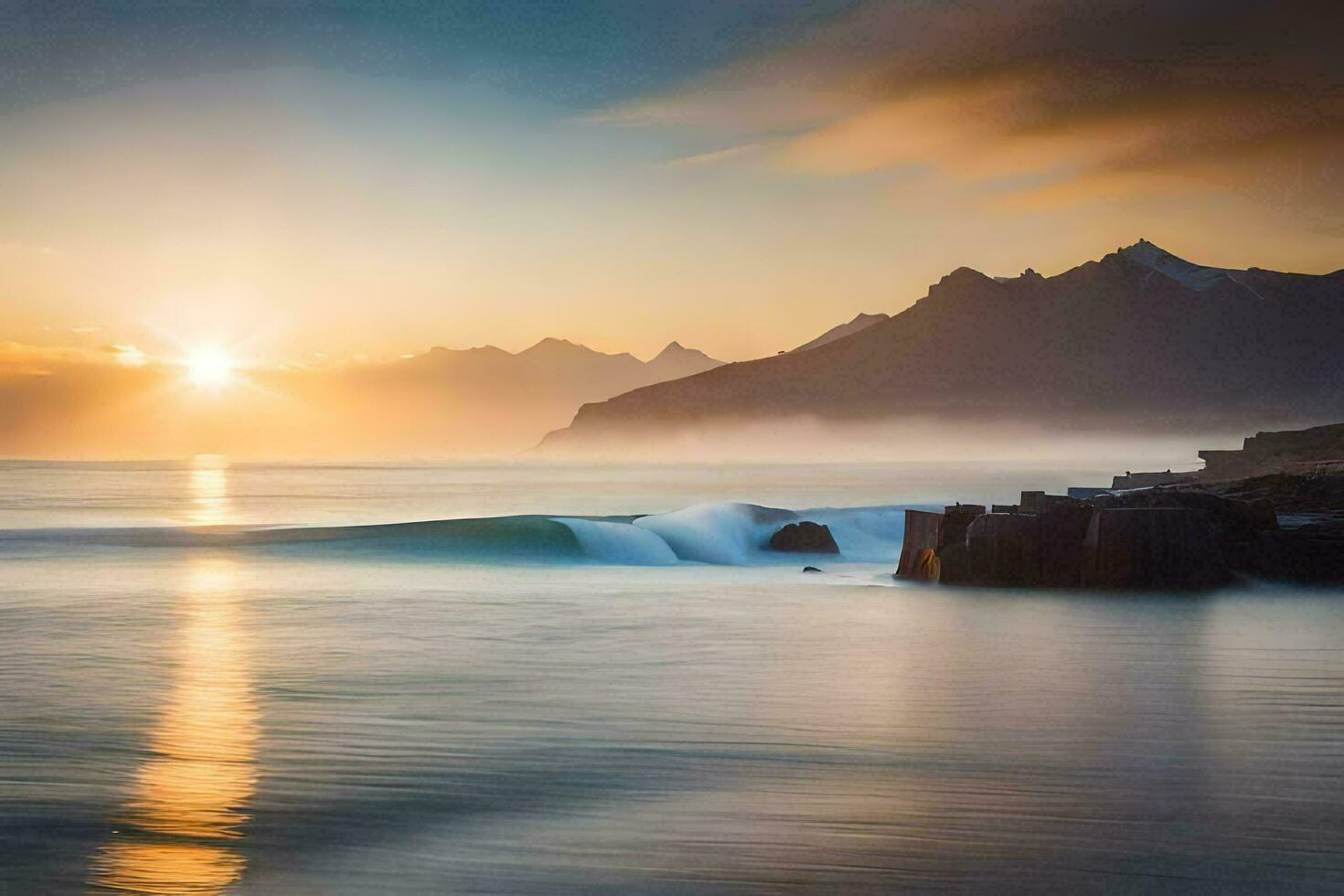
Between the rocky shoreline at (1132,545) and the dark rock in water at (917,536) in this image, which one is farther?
the dark rock in water at (917,536)

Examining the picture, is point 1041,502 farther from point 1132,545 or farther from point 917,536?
point 917,536

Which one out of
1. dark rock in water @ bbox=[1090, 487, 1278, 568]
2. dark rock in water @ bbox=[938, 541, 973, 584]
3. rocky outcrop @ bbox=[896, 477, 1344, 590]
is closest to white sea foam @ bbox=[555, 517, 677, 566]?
dark rock in water @ bbox=[938, 541, 973, 584]

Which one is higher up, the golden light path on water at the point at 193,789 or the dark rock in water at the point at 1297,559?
the dark rock in water at the point at 1297,559

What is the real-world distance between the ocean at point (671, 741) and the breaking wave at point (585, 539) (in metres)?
8.22

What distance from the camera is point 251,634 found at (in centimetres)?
1662

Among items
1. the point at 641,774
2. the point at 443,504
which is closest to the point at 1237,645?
the point at 641,774

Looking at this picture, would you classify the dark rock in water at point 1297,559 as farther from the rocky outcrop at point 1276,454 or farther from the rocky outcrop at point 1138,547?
the rocky outcrop at point 1276,454

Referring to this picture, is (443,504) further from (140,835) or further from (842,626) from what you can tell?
(140,835)

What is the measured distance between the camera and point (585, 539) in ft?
102

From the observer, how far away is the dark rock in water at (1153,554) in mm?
19375

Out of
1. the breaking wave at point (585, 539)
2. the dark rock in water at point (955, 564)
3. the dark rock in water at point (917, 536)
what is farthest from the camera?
the breaking wave at point (585, 539)

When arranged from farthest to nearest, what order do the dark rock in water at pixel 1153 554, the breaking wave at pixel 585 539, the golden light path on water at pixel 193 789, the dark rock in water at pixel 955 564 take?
1. the breaking wave at pixel 585 539
2. the dark rock in water at pixel 955 564
3. the dark rock in water at pixel 1153 554
4. the golden light path on water at pixel 193 789

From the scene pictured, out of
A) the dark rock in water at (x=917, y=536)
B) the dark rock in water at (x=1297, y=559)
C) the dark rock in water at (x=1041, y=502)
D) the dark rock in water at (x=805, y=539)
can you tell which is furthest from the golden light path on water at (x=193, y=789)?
the dark rock in water at (x=805, y=539)

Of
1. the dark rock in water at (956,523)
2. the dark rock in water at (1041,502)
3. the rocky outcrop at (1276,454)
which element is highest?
the rocky outcrop at (1276,454)
